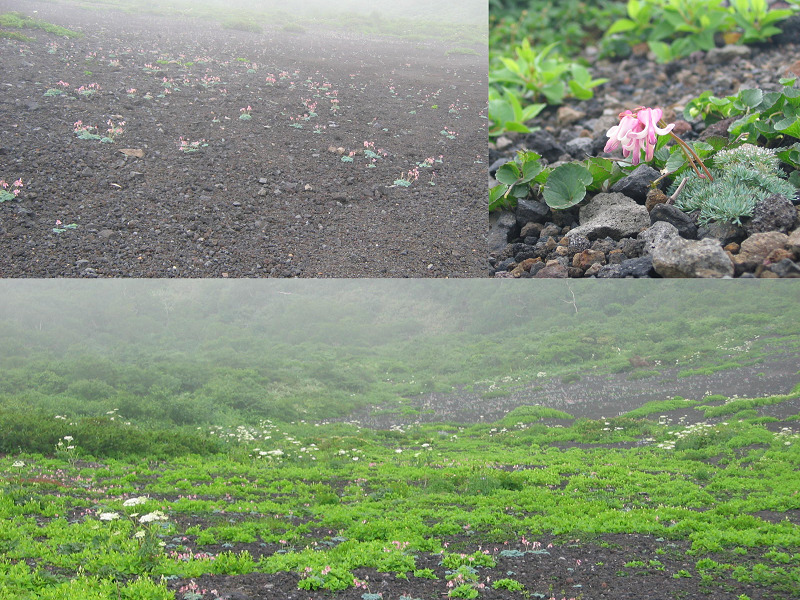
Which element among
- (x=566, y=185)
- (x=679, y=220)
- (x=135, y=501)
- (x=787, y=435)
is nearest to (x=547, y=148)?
(x=566, y=185)

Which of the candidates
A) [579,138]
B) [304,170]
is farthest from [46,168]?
[579,138]

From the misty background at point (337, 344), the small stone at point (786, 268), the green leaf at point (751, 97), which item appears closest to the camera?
the small stone at point (786, 268)

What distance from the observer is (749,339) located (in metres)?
5.21

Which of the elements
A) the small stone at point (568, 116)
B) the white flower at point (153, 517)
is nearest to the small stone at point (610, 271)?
the small stone at point (568, 116)

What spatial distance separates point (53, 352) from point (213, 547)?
7.08ft

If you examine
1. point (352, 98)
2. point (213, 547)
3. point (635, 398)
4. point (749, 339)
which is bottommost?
point (213, 547)

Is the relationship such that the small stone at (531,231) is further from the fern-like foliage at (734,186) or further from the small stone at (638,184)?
the fern-like foliage at (734,186)

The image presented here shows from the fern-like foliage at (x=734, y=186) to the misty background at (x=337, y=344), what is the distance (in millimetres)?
780

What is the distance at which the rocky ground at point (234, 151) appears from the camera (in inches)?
156

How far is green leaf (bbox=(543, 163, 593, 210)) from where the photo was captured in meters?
4.20

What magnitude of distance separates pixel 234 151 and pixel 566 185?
208 centimetres

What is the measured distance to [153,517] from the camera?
418 cm

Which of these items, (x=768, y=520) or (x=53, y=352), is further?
(x=53, y=352)

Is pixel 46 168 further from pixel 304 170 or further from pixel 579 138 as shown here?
pixel 579 138
